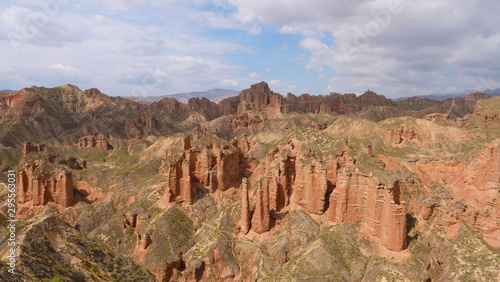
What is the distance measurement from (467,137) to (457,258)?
140m

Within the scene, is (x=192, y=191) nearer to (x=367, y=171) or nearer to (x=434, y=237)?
(x=367, y=171)

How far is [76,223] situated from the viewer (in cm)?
7919

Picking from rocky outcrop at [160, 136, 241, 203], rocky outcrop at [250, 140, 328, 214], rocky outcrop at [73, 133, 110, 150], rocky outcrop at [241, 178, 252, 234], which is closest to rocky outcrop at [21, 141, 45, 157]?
→ rocky outcrop at [73, 133, 110, 150]

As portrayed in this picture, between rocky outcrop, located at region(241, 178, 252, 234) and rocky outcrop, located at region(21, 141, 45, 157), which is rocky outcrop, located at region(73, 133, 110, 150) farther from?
rocky outcrop, located at region(241, 178, 252, 234)

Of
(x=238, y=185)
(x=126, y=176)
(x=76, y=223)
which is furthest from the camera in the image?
(x=126, y=176)

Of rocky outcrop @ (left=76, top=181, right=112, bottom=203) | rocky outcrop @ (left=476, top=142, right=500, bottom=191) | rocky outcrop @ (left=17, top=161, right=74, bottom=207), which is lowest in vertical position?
rocky outcrop @ (left=76, top=181, right=112, bottom=203)

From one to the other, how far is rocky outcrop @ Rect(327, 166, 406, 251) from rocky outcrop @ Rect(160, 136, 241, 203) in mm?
32491

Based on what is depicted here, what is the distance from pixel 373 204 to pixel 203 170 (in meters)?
46.4

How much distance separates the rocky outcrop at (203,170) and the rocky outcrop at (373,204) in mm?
32491

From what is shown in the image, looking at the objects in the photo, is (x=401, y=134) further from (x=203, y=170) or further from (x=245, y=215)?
(x=245, y=215)

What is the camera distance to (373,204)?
57719mm

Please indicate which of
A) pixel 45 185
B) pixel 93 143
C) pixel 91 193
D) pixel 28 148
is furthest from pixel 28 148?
pixel 45 185

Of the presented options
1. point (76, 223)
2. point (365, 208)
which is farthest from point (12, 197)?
point (365, 208)

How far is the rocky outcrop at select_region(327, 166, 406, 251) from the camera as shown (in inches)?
2127
